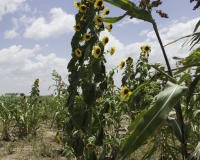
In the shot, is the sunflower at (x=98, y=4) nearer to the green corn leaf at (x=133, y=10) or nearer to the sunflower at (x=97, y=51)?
the sunflower at (x=97, y=51)

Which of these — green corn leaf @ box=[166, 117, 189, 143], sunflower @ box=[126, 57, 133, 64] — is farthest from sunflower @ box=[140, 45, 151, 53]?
green corn leaf @ box=[166, 117, 189, 143]

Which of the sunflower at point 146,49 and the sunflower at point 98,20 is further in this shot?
the sunflower at point 146,49

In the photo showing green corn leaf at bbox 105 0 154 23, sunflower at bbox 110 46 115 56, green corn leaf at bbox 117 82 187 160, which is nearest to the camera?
green corn leaf at bbox 117 82 187 160

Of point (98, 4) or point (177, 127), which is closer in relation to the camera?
point (177, 127)

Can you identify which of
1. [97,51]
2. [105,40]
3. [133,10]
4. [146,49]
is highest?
[146,49]

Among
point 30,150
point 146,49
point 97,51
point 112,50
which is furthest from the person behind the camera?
point 146,49

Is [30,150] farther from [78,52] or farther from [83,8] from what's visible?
[83,8]

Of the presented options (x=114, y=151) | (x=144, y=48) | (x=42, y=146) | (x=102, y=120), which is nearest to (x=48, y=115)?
(x=42, y=146)

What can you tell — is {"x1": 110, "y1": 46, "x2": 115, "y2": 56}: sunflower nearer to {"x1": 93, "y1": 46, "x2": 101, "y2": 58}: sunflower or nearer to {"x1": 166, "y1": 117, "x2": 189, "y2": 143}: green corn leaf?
{"x1": 93, "y1": 46, "x2": 101, "y2": 58}: sunflower

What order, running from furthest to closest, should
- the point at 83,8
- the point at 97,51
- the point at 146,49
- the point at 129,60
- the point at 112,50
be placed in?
the point at 129,60 < the point at 146,49 < the point at 112,50 < the point at 83,8 < the point at 97,51

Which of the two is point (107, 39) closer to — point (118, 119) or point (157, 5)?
point (118, 119)

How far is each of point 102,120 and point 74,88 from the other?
17.5 inches

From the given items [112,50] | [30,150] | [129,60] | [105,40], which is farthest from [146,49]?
[30,150]

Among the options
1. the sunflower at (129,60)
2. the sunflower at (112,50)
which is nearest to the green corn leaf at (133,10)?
the sunflower at (112,50)
